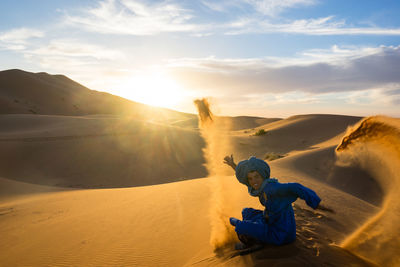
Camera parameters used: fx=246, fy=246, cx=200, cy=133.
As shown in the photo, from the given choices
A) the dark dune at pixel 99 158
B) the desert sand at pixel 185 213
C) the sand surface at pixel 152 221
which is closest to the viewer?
the desert sand at pixel 185 213

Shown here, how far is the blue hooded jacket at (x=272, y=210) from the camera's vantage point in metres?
2.94

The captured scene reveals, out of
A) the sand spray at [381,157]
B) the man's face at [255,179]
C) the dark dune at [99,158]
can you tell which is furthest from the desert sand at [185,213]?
the man's face at [255,179]

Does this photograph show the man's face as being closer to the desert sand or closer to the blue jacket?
the blue jacket

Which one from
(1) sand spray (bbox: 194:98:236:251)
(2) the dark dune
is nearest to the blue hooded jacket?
(1) sand spray (bbox: 194:98:236:251)

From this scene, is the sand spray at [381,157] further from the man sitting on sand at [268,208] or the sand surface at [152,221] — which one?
the man sitting on sand at [268,208]

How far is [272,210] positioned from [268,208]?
0.06 m

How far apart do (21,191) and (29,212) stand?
368cm

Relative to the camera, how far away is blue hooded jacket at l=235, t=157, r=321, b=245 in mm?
2936

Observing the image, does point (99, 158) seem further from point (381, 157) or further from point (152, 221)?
point (381, 157)

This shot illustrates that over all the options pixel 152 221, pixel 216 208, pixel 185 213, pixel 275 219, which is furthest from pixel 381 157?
pixel 152 221

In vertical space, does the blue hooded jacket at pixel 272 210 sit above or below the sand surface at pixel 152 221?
above

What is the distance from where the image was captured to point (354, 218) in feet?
18.6

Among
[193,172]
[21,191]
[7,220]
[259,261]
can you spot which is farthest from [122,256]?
[193,172]

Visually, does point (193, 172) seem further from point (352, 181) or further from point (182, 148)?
point (352, 181)
